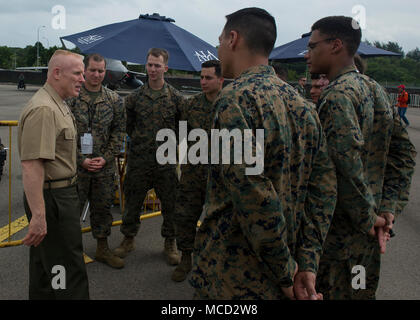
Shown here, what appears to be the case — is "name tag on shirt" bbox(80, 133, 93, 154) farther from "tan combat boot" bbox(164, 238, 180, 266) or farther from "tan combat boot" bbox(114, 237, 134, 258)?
"tan combat boot" bbox(164, 238, 180, 266)

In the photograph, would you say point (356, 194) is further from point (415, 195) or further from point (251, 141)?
point (415, 195)

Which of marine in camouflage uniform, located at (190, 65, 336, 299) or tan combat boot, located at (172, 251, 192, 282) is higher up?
marine in camouflage uniform, located at (190, 65, 336, 299)

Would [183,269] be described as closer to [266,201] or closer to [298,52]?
[266,201]

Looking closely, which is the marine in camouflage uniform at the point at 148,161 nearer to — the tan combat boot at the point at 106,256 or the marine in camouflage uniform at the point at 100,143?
the marine in camouflage uniform at the point at 100,143

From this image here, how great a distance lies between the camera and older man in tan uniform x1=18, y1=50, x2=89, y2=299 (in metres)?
2.38

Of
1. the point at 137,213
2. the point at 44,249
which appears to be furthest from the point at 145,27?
the point at 44,249

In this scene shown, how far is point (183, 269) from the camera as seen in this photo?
12.2 feet

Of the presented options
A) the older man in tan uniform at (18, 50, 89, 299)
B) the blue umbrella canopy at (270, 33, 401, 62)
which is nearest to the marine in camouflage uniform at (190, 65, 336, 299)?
the older man in tan uniform at (18, 50, 89, 299)

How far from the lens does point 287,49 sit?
7.59 metres

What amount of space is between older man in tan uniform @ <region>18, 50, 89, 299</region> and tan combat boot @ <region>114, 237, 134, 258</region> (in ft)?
4.38

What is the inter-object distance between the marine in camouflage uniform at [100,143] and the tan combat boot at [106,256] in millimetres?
101

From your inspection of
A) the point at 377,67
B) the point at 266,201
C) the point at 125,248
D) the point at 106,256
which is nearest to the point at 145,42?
the point at 125,248

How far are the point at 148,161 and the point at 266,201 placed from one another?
2758mm
